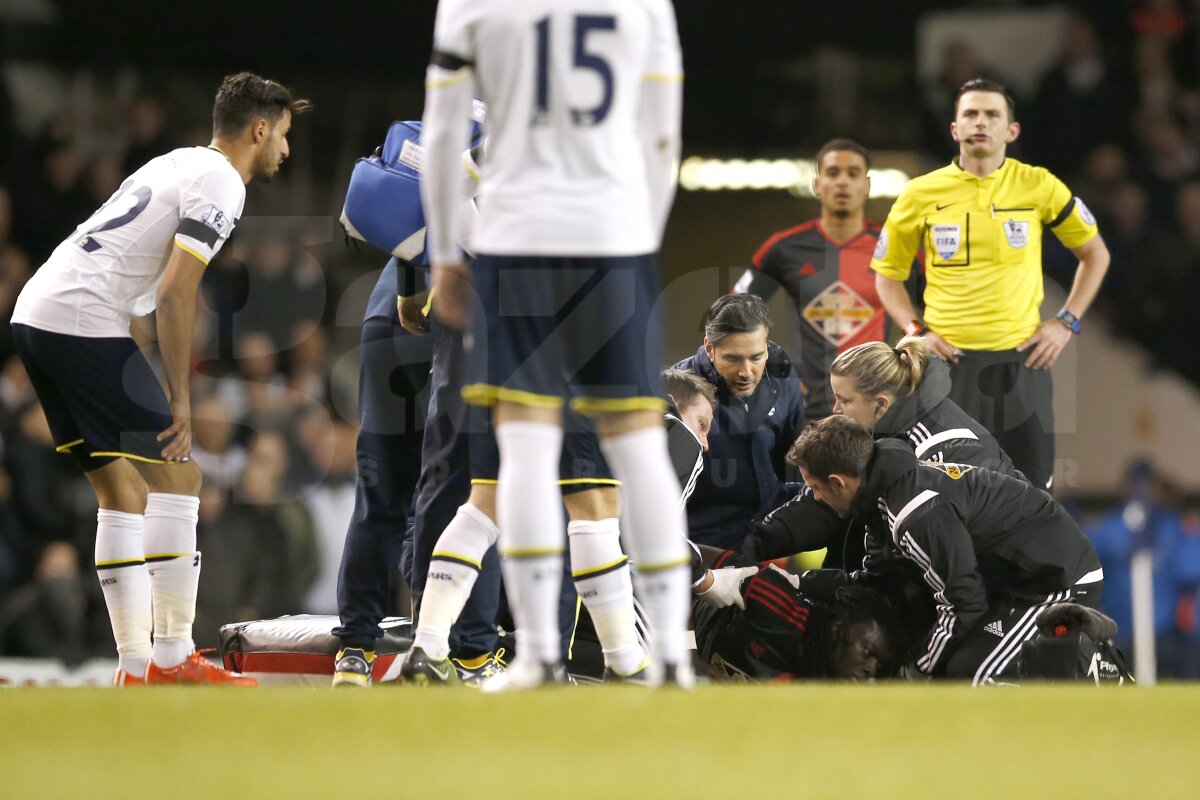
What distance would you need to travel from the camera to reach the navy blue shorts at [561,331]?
3.62 m

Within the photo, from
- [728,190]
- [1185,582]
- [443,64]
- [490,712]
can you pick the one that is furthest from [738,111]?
[490,712]

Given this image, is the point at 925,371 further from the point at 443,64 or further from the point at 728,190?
the point at 728,190

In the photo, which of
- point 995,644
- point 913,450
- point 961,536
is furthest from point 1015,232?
point 995,644

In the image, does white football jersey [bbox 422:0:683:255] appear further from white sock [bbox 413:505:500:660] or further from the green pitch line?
white sock [bbox 413:505:500:660]

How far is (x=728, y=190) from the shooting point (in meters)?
12.8

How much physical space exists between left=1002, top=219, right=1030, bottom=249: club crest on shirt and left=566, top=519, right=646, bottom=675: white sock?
306 centimetres

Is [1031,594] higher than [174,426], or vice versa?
[174,426]

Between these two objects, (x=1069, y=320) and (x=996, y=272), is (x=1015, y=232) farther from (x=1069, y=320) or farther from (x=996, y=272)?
(x=1069, y=320)

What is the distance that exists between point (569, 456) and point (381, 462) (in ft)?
4.37

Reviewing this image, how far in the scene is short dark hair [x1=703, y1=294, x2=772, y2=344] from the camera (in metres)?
6.14

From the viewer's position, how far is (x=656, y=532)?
12.0 ft

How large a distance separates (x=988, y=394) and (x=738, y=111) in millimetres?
6256

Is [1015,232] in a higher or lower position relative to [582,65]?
lower

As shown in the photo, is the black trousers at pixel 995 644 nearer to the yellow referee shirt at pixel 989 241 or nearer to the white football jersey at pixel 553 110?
the yellow referee shirt at pixel 989 241
